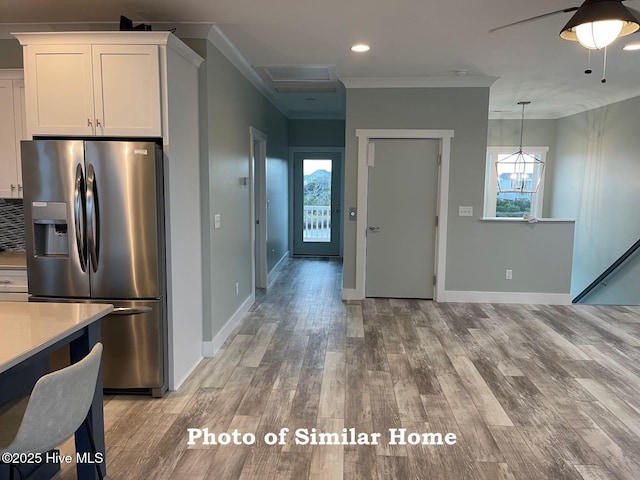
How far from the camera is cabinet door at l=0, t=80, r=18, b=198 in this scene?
3.42 m

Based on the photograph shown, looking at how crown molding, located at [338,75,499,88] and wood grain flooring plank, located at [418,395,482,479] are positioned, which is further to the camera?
crown molding, located at [338,75,499,88]

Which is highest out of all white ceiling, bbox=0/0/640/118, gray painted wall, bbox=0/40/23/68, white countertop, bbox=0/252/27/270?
white ceiling, bbox=0/0/640/118

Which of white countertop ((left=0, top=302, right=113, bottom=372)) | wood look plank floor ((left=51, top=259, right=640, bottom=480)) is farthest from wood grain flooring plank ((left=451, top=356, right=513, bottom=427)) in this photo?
white countertop ((left=0, top=302, right=113, bottom=372))

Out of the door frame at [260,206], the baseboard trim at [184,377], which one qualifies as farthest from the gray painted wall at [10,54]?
the baseboard trim at [184,377]

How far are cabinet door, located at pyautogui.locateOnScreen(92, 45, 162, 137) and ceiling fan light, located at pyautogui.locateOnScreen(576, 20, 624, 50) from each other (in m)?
2.35

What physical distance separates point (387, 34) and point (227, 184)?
1850mm

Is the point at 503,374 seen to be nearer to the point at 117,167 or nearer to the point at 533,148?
the point at 117,167

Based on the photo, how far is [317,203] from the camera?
862cm

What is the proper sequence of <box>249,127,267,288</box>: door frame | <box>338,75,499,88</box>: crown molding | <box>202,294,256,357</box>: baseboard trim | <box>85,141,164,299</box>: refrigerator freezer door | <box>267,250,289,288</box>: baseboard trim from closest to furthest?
1. <box>85,141,164,299</box>: refrigerator freezer door
2. <box>202,294,256,357</box>: baseboard trim
3. <box>338,75,499,88</box>: crown molding
4. <box>249,127,267,288</box>: door frame
5. <box>267,250,289,288</box>: baseboard trim

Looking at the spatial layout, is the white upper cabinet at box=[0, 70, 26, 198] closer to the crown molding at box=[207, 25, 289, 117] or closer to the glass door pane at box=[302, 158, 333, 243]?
the crown molding at box=[207, 25, 289, 117]

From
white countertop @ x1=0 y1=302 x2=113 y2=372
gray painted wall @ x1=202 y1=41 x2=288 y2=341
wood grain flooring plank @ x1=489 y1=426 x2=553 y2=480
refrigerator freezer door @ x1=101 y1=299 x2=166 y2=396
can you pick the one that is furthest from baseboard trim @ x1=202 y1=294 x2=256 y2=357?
wood grain flooring plank @ x1=489 y1=426 x2=553 y2=480

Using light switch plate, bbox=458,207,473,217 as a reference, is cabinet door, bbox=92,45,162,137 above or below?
above

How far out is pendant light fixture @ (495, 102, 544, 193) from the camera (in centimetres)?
841

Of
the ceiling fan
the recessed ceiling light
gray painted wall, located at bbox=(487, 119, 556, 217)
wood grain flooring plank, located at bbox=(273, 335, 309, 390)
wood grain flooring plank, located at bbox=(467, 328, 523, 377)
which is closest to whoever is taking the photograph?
the ceiling fan
